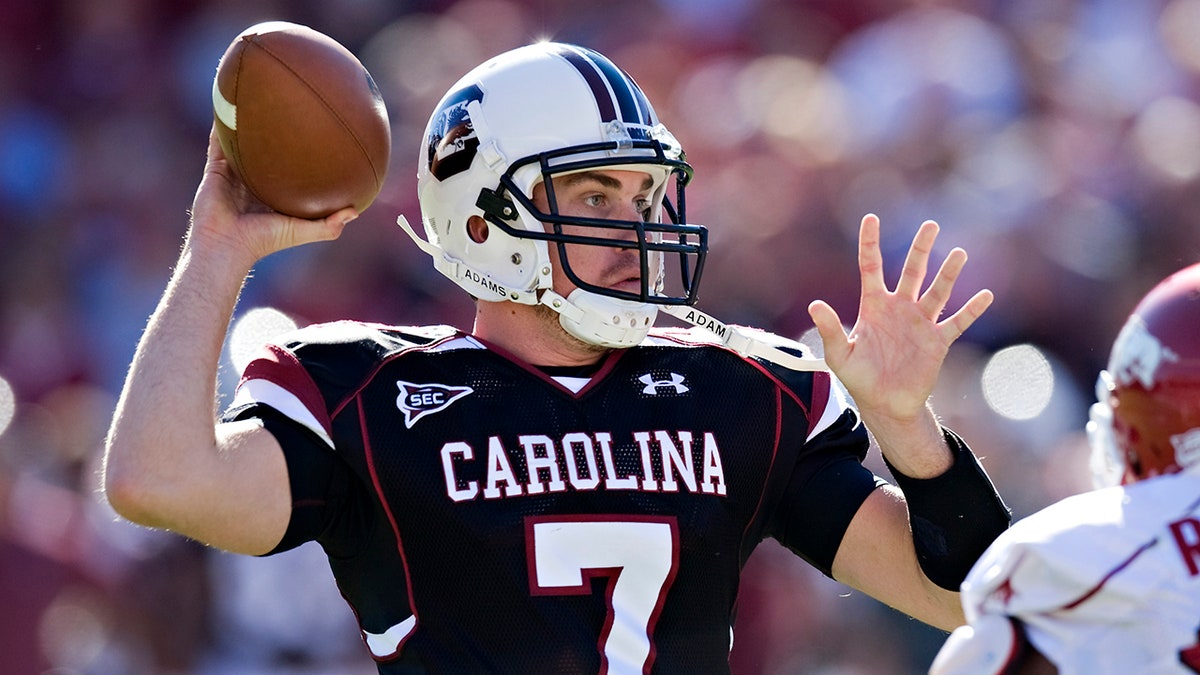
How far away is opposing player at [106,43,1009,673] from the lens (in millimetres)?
2311

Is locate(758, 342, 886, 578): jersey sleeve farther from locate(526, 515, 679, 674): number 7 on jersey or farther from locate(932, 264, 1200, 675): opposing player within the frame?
locate(932, 264, 1200, 675): opposing player

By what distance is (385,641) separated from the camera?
7.80ft

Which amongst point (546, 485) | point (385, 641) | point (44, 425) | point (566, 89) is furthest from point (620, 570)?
point (44, 425)

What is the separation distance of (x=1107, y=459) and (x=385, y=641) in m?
1.19

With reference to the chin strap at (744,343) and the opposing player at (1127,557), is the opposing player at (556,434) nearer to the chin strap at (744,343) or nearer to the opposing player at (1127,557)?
the chin strap at (744,343)

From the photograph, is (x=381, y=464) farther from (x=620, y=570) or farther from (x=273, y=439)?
(x=620, y=570)

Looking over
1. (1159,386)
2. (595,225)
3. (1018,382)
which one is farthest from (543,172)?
(1018,382)

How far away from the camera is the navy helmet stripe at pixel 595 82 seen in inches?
106

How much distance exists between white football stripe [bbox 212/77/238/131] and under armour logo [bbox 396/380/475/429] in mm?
506

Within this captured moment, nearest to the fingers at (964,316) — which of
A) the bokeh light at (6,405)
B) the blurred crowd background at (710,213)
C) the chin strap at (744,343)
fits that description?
the chin strap at (744,343)

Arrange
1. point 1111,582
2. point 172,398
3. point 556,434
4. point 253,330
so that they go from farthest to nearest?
point 253,330 < point 556,434 < point 172,398 < point 1111,582

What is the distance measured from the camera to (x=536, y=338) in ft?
8.75

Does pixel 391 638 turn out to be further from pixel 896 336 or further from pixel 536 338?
pixel 896 336

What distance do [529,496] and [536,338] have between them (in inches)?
14.6
